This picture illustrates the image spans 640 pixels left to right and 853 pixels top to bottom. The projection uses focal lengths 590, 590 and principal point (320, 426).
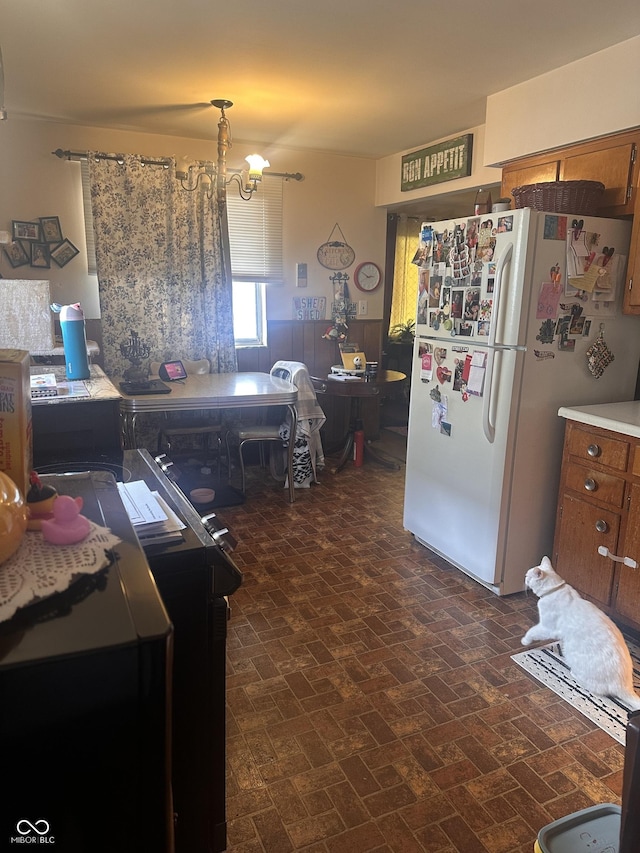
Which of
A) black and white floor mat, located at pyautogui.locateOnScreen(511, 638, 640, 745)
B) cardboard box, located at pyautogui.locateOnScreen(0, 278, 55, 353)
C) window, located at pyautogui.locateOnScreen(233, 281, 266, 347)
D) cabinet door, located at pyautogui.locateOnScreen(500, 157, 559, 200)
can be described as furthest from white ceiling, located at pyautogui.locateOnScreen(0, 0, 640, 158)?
black and white floor mat, located at pyautogui.locateOnScreen(511, 638, 640, 745)

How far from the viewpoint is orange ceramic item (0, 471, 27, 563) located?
711mm

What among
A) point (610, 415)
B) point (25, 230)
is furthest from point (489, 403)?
point (25, 230)

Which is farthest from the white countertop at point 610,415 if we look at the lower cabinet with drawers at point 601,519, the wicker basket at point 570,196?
the wicker basket at point 570,196

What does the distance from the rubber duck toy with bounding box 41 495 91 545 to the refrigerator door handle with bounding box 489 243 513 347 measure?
2134 millimetres

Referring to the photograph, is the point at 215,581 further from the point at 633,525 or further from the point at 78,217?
the point at 78,217

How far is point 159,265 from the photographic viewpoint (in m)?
4.12

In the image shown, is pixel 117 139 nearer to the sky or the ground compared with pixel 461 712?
nearer to the sky

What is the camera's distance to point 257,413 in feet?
15.4

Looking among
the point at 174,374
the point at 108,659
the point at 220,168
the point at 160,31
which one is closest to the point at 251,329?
the point at 174,374

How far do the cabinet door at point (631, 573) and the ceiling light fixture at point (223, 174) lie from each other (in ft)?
8.72

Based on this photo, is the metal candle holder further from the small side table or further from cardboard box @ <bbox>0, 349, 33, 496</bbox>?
cardboard box @ <bbox>0, 349, 33, 496</bbox>

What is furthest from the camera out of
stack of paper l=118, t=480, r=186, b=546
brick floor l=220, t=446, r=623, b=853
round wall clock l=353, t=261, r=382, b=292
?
round wall clock l=353, t=261, r=382, b=292

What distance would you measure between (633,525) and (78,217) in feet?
12.4

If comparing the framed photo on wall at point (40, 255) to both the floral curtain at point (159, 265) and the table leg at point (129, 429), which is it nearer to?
the floral curtain at point (159, 265)
